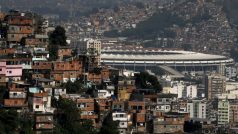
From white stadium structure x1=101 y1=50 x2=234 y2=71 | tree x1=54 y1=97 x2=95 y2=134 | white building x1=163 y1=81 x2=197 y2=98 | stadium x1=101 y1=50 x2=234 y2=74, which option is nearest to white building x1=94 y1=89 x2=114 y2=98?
tree x1=54 y1=97 x2=95 y2=134

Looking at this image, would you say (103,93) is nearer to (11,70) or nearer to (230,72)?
Result: (11,70)

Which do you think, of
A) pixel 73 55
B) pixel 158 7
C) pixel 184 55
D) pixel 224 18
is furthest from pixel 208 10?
pixel 73 55

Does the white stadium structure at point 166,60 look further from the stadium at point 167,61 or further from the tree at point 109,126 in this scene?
the tree at point 109,126

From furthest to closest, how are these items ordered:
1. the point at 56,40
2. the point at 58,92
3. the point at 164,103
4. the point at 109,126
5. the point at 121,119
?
1. the point at 56,40
2. the point at 164,103
3. the point at 58,92
4. the point at 121,119
5. the point at 109,126

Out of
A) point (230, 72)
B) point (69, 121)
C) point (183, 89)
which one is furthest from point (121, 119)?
point (230, 72)

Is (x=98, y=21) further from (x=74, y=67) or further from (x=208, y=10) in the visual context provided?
(x=74, y=67)
